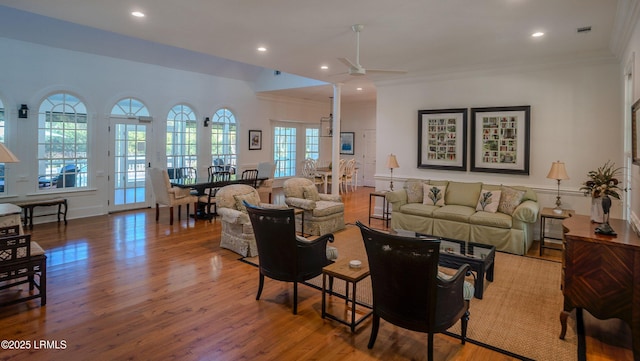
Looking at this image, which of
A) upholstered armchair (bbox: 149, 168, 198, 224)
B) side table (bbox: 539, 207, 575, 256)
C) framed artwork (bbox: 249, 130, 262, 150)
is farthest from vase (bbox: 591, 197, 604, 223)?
framed artwork (bbox: 249, 130, 262, 150)

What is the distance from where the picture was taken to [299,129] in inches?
484

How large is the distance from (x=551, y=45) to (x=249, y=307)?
4.93 metres

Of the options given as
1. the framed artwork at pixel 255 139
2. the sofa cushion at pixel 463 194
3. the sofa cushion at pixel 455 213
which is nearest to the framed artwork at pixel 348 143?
the framed artwork at pixel 255 139

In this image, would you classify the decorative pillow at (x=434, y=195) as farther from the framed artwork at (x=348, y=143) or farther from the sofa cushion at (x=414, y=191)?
the framed artwork at (x=348, y=143)

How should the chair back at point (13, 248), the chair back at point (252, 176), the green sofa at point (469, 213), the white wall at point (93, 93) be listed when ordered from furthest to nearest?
the chair back at point (252, 176) → the white wall at point (93, 93) → the green sofa at point (469, 213) → the chair back at point (13, 248)

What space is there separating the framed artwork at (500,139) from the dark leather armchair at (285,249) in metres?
3.84

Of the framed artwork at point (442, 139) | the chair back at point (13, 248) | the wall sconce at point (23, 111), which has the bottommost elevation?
the chair back at point (13, 248)

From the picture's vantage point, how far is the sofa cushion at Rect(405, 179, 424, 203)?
631cm

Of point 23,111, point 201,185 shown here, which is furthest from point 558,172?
point 23,111

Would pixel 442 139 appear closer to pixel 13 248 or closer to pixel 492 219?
pixel 492 219

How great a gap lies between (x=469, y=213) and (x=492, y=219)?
1.15ft

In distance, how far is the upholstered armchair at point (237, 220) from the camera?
4.83 meters

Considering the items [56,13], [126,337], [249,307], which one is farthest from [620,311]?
[56,13]

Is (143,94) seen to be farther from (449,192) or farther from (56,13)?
(449,192)
